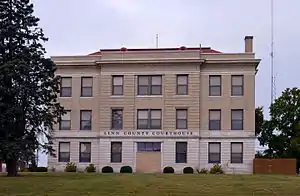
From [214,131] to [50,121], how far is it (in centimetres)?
2408

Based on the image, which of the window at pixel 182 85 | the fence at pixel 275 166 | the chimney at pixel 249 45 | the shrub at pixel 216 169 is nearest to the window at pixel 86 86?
the window at pixel 182 85

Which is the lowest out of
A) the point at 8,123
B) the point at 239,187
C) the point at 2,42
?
the point at 239,187

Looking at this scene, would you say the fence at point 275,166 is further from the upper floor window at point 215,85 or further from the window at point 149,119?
the window at point 149,119

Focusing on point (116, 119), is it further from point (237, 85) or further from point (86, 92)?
point (237, 85)

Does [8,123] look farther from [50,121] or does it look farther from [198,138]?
[198,138]

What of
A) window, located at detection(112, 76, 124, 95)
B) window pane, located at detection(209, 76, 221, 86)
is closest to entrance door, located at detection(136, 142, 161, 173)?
window, located at detection(112, 76, 124, 95)

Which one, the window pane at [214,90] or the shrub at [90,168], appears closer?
the shrub at [90,168]

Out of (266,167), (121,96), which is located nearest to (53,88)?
(121,96)

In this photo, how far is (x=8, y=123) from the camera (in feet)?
121

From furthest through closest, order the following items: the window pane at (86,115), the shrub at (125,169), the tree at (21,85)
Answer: the window pane at (86,115) → the shrub at (125,169) → the tree at (21,85)

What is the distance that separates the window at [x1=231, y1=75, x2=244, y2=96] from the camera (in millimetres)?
59406

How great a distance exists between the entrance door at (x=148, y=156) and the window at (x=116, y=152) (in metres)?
1.76

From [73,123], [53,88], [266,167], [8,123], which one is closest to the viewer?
[8,123]

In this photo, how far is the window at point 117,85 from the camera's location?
6081 cm
